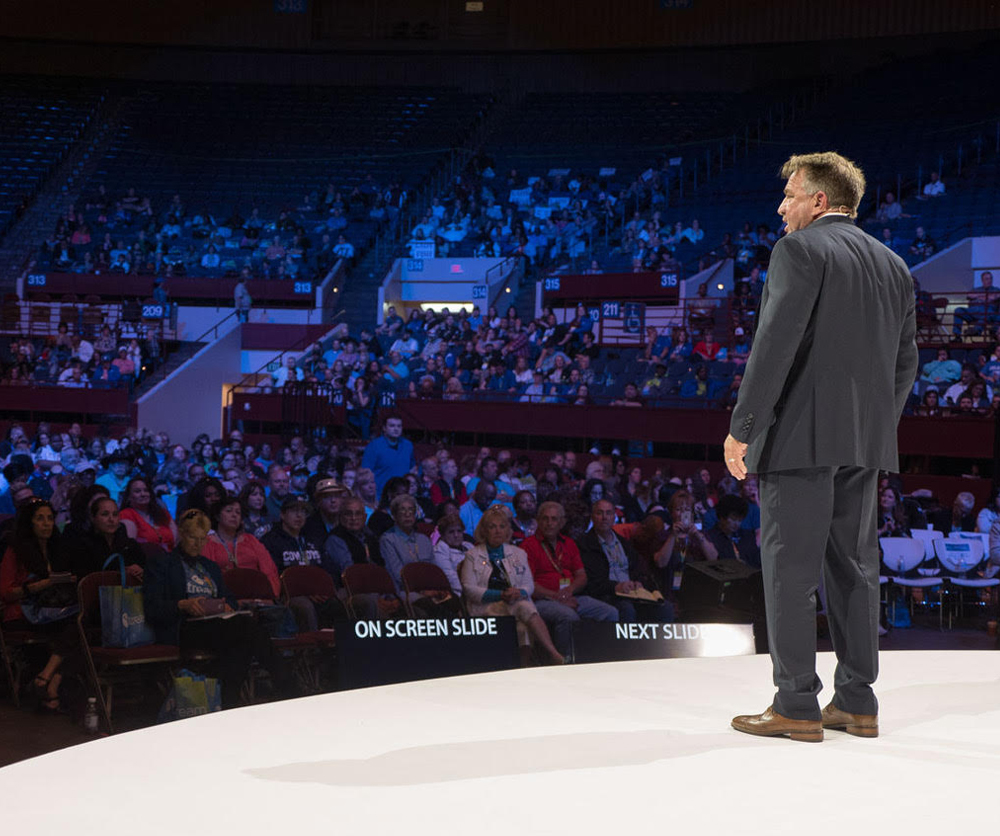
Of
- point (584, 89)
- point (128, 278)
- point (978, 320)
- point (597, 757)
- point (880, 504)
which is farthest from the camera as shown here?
point (584, 89)

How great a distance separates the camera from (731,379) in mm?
14547

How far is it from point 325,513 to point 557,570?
5.14 ft

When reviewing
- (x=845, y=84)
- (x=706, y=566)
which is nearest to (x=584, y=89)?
(x=845, y=84)

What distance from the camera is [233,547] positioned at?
21.7ft

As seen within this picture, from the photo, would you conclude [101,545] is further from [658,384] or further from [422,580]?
[658,384]

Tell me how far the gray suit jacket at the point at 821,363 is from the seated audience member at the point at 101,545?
450 cm

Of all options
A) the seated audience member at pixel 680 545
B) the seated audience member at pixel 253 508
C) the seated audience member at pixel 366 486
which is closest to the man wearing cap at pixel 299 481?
the seated audience member at pixel 366 486

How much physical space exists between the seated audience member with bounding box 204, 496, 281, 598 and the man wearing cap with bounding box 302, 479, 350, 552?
473 mm

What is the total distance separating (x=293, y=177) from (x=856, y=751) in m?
23.3

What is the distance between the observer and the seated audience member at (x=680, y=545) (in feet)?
24.7

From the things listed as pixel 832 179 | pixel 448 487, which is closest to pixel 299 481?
pixel 448 487

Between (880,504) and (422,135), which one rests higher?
(422,135)

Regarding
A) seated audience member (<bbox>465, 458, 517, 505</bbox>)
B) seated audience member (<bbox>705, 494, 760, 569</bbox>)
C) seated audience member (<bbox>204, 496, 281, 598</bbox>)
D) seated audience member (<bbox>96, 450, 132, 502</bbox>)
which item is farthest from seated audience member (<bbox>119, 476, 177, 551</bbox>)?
seated audience member (<bbox>705, 494, 760, 569</bbox>)

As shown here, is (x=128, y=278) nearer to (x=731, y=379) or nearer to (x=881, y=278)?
(x=731, y=379)
